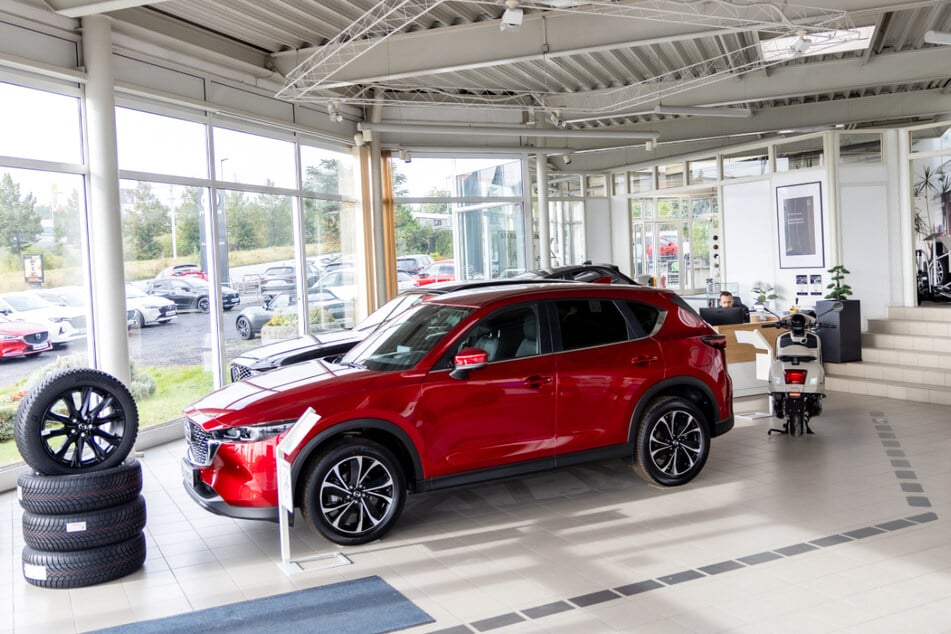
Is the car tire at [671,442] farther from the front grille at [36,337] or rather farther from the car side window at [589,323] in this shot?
the front grille at [36,337]

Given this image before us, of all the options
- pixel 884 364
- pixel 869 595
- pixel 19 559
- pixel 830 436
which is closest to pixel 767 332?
pixel 884 364

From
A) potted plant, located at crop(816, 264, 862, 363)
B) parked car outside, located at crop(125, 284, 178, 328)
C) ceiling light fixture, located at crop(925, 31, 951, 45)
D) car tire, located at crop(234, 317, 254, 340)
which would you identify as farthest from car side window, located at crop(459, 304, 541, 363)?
ceiling light fixture, located at crop(925, 31, 951, 45)

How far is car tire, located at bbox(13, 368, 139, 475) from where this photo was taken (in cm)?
484

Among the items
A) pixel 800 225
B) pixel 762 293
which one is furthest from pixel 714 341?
pixel 762 293

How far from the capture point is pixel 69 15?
7.39 m

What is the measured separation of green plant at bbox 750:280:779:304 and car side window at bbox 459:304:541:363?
10842 millimetres

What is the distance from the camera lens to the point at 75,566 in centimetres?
474

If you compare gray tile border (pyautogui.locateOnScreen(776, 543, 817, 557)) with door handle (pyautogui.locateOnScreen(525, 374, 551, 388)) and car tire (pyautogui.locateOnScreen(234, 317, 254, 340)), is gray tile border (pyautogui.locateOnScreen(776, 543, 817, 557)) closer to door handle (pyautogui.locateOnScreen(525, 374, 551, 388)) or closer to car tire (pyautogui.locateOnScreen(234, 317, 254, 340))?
door handle (pyautogui.locateOnScreen(525, 374, 551, 388))

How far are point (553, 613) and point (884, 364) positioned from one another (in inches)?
328

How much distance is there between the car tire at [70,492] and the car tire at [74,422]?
0.12 m

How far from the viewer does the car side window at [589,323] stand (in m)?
5.93

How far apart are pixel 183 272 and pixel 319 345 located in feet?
8.69

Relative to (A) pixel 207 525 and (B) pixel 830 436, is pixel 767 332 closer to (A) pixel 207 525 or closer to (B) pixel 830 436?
(B) pixel 830 436

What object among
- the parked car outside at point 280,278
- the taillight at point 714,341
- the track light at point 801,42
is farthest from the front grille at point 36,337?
the track light at point 801,42
